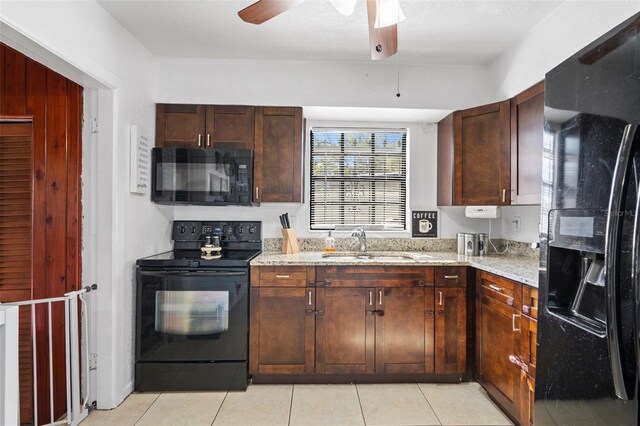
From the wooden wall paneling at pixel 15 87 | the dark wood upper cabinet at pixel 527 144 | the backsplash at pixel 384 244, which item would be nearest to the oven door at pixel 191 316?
the backsplash at pixel 384 244

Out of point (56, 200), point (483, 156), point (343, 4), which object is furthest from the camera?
point (483, 156)

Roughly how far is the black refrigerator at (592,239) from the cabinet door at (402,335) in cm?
115

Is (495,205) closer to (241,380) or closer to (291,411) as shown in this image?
(291,411)

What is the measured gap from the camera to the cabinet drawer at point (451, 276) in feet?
8.75

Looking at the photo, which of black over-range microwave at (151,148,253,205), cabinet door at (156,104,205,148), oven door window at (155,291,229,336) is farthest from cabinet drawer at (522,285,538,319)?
cabinet door at (156,104,205,148)

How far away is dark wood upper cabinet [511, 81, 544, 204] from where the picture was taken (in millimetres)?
2312

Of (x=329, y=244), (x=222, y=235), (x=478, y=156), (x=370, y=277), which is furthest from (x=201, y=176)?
(x=478, y=156)

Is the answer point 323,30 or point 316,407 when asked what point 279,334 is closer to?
point 316,407

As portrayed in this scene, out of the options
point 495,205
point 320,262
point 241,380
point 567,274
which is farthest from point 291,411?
point 495,205

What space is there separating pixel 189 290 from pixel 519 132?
249 centimetres

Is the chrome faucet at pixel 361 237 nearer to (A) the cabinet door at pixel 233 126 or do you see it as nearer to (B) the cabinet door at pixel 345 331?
(B) the cabinet door at pixel 345 331

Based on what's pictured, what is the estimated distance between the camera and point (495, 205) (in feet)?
9.16

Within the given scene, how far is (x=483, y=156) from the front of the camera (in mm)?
2787

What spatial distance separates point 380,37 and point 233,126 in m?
1.60
